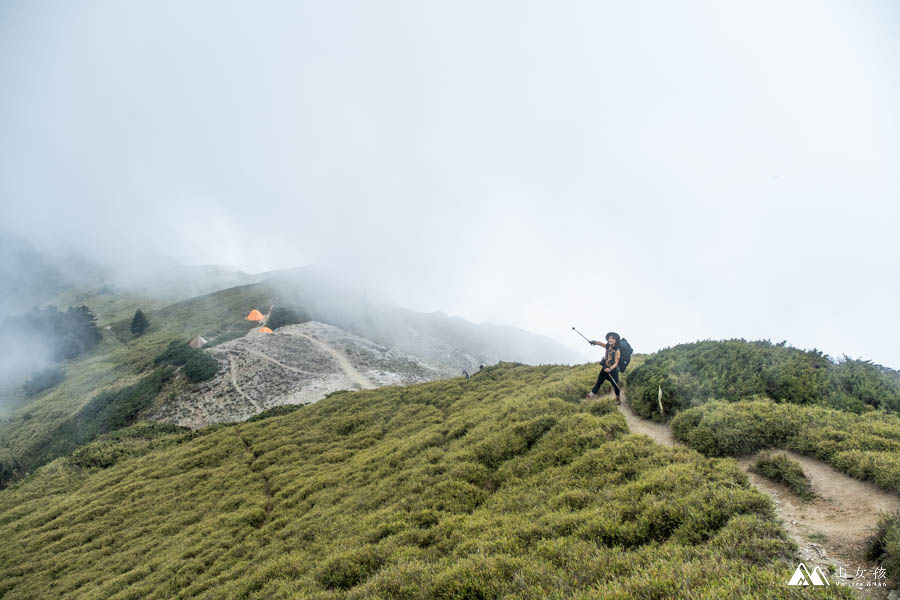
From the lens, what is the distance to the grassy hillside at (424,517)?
627cm

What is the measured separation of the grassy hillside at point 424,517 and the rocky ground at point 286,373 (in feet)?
71.6

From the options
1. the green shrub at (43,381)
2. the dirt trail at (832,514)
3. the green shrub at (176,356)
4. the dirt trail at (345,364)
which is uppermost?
the dirt trail at (832,514)

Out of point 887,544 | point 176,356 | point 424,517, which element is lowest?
point 176,356

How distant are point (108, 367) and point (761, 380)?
102 metres

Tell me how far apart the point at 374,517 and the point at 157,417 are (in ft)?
170

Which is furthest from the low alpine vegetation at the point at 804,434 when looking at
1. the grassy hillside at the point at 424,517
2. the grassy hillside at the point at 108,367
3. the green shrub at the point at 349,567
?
the grassy hillside at the point at 108,367

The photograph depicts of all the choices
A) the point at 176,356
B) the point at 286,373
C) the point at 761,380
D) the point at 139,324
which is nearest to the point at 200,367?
the point at 176,356

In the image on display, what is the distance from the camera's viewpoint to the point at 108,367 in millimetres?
76000

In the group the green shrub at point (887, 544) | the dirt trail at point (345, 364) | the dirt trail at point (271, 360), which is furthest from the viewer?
the dirt trail at point (271, 360)

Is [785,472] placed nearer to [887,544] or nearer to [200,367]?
[887,544]

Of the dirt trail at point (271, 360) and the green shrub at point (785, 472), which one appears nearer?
the green shrub at point (785, 472)

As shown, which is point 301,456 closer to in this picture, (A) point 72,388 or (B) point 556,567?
(B) point 556,567

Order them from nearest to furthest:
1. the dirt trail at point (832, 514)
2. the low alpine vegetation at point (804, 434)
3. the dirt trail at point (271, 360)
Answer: the dirt trail at point (832, 514) < the low alpine vegetation at point (804, 434) < the dirt trail at point (271, 360)

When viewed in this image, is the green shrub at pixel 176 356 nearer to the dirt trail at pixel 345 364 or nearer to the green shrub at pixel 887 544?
the dirt trail at pixel 345 364
